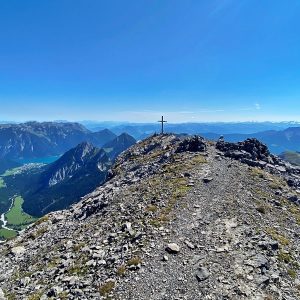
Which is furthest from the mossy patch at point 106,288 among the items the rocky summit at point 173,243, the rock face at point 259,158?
the rock face at point 259,158

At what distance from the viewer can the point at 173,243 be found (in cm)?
2664

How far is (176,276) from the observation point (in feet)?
75.3

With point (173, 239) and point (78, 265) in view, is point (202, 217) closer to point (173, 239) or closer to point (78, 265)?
point (173, 239)

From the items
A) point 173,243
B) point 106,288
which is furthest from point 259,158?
point 106,288

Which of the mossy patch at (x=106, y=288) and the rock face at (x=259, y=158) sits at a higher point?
the rock face at (x=259, y=158)

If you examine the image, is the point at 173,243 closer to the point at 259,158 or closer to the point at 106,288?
the point at 106,288

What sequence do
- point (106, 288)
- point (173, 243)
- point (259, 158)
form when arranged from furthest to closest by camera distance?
point (259, 158) → point (173, 243) → point (106, 288)

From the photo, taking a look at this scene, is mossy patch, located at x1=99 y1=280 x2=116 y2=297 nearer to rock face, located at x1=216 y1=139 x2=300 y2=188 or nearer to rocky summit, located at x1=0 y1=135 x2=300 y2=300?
rocky summit, located at x1=0 y1=135 x2=300 y2=300

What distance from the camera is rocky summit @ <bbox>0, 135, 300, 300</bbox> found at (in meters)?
22.5

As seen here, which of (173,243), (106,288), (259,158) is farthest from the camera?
(259,158)

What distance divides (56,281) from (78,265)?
7.04 ft

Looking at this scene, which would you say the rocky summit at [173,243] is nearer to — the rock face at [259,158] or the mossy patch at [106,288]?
the mossy patch at [106,288]

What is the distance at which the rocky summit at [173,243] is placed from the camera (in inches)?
884

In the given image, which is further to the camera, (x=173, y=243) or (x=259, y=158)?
(x=259, y=158)
